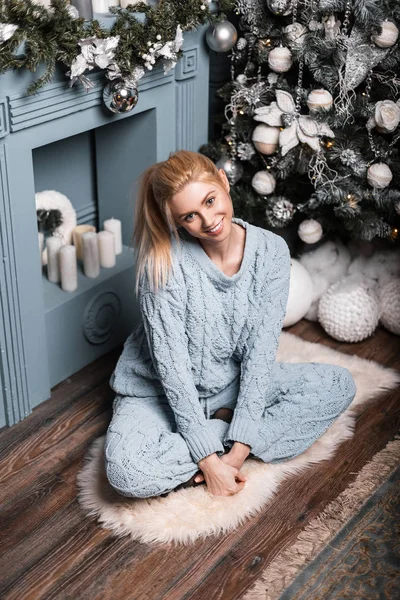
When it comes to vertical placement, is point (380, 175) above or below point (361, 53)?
below

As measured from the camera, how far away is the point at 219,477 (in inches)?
76.0

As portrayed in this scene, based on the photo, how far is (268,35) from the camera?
96.7 inches

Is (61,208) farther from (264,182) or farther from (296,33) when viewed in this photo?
(296,33)

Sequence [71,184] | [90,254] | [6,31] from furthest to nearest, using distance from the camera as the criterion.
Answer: [71,184] → [90,254] → [6,31]

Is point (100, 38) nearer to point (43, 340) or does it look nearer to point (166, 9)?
point (166, 9)

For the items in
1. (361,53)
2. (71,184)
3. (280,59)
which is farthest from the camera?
(71,184)

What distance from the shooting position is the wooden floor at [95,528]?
1735 mm

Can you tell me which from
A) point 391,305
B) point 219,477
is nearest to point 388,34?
point 391,305

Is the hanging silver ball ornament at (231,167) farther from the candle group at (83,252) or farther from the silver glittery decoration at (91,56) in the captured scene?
the silver glittery decoration at (91,56)

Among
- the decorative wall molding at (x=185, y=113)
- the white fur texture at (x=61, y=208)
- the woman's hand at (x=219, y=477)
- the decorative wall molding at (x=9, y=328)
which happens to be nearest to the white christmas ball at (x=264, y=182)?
the decorative wall molding at (x=185, y=113)

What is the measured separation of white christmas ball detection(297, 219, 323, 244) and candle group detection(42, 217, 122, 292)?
0.61 metres

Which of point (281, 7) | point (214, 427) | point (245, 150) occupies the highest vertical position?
point (281, 7)

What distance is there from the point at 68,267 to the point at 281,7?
1004 mm

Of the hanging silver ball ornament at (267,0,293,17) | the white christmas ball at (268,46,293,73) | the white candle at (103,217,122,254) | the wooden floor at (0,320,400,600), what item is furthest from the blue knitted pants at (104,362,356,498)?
the hanging silver ball ornament at (267,0,293,17)
